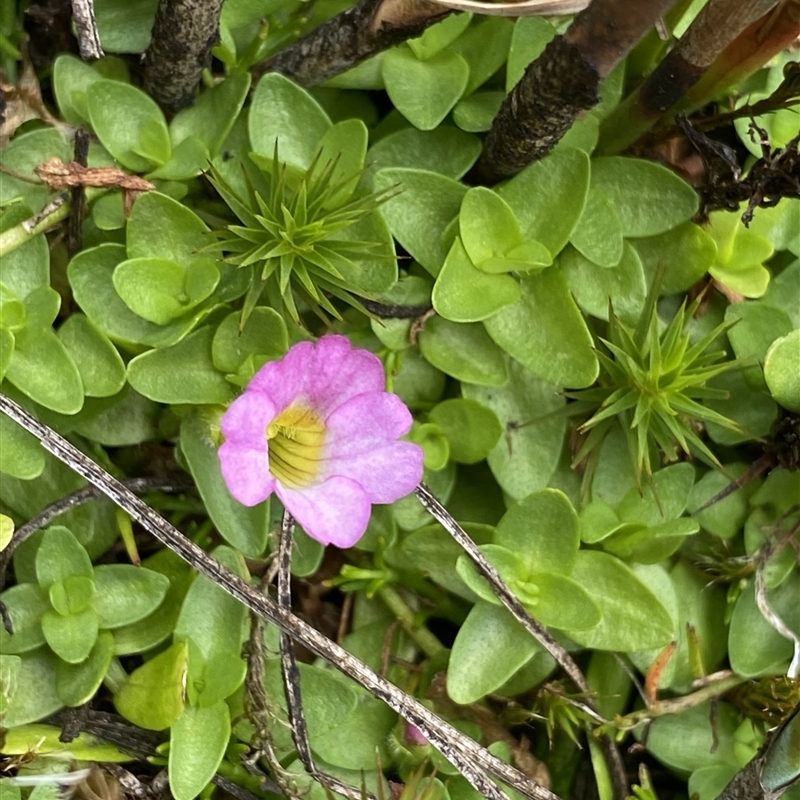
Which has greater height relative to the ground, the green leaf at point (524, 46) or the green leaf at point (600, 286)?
the green leaf at point (524, 46)

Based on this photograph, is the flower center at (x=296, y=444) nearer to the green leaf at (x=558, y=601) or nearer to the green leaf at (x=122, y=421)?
the green leaf at (x=122, y=421)

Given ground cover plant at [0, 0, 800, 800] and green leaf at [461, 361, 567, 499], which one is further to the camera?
green leaf at [461, 361, 567, 499]

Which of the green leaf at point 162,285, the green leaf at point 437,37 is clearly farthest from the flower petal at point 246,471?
the green leaf at point 437,37

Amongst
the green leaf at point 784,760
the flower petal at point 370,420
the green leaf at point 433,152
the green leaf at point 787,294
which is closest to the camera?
the green leaf at point 784,760

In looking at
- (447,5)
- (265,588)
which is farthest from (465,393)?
(447,5)

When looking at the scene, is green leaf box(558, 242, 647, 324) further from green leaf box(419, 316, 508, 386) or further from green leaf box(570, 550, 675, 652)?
green leaf box(570, 550, 675, 652)

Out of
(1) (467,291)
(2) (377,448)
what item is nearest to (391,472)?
(2) (377,448)

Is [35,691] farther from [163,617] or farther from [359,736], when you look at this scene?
[359,736]

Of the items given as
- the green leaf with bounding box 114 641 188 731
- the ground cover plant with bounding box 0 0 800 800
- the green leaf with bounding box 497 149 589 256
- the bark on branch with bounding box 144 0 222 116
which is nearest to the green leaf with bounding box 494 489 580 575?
the ground cover plant with bounding box 0 0 800 800
